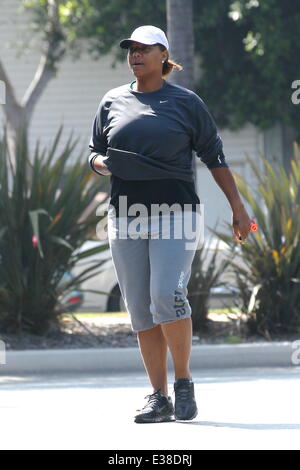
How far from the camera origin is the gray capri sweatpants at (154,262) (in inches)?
213

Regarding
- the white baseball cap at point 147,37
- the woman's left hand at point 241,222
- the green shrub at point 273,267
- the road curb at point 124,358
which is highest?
the white baseball cap at point 147,37

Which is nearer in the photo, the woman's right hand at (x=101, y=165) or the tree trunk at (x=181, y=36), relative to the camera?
the woman's right hand at (x=101, y=165)

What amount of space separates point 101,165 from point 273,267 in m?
4.24

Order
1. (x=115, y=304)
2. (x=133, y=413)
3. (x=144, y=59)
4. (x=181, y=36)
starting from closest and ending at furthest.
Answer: (x=144, y=59) → (x=133, y=413) → (x=181, y=36) → (x=115, y=304)

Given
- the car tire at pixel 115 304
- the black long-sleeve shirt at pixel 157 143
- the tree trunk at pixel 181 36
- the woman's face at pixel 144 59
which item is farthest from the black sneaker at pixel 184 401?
the car tire at pixel 115 304

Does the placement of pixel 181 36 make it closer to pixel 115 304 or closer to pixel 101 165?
pixel 115 304

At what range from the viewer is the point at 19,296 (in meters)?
9.30

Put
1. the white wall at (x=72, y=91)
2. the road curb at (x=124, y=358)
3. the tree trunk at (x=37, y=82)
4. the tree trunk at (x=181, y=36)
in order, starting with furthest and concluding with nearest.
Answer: the white wall at (x=72, y=91) → the tree trunk at (x=37, y=82) → the tree trunk at (x=181, y=36) → the road curb at (x=124, y=358)

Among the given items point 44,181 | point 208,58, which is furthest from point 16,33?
point 44,181

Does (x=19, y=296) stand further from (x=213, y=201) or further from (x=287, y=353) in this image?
(x=213, y=201)

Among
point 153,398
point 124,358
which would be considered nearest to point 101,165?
point 153,398

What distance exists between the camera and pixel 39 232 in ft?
30.8

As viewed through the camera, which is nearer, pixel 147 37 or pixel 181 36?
pixel 147 37

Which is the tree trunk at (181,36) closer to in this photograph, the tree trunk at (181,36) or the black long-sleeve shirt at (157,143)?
the tree trunk at (181,36)
